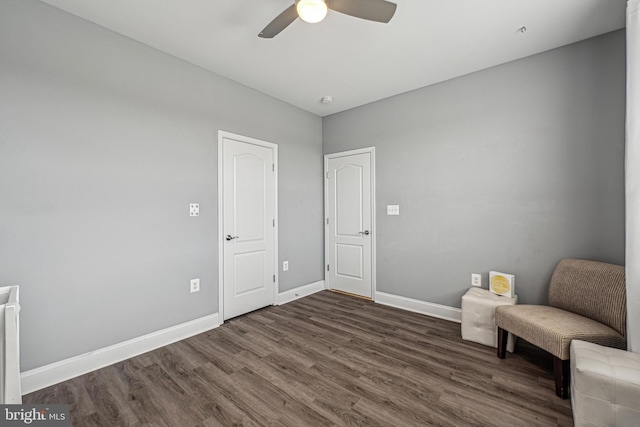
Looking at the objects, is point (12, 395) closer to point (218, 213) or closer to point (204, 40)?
point (218, 213)

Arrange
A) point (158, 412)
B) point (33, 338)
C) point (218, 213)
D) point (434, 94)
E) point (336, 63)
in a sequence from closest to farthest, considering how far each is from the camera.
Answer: point (158, 412) → point (33, 338) → point (336, 63) → point (218, 213) → point (434, 94)

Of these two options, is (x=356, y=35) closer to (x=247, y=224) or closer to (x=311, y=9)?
(x=311, y=9)

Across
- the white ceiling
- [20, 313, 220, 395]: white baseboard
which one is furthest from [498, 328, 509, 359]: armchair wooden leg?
[20, 313, 220, 395]: white baseboard

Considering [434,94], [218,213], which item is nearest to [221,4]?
[218,213]

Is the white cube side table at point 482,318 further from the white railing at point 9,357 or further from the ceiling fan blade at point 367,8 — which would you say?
the white railing at point 9,357

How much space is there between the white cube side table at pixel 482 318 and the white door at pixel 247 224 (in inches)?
90.1

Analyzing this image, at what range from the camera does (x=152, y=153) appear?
8.29 feet

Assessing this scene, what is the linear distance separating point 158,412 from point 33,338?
3.61 feet

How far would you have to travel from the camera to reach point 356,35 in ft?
7.70

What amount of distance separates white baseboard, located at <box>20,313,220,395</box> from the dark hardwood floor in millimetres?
62

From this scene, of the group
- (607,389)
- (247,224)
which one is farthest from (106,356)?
(607,389)

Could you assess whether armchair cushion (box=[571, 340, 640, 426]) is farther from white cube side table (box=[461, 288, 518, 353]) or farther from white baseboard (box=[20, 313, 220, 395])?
white baseboard (box=[20, 313, 220, 395])

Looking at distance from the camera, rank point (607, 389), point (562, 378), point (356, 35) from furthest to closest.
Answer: point (356, 35) < point (562, 378) < point (607, 389)

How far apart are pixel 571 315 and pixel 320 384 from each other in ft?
→ 6.60
